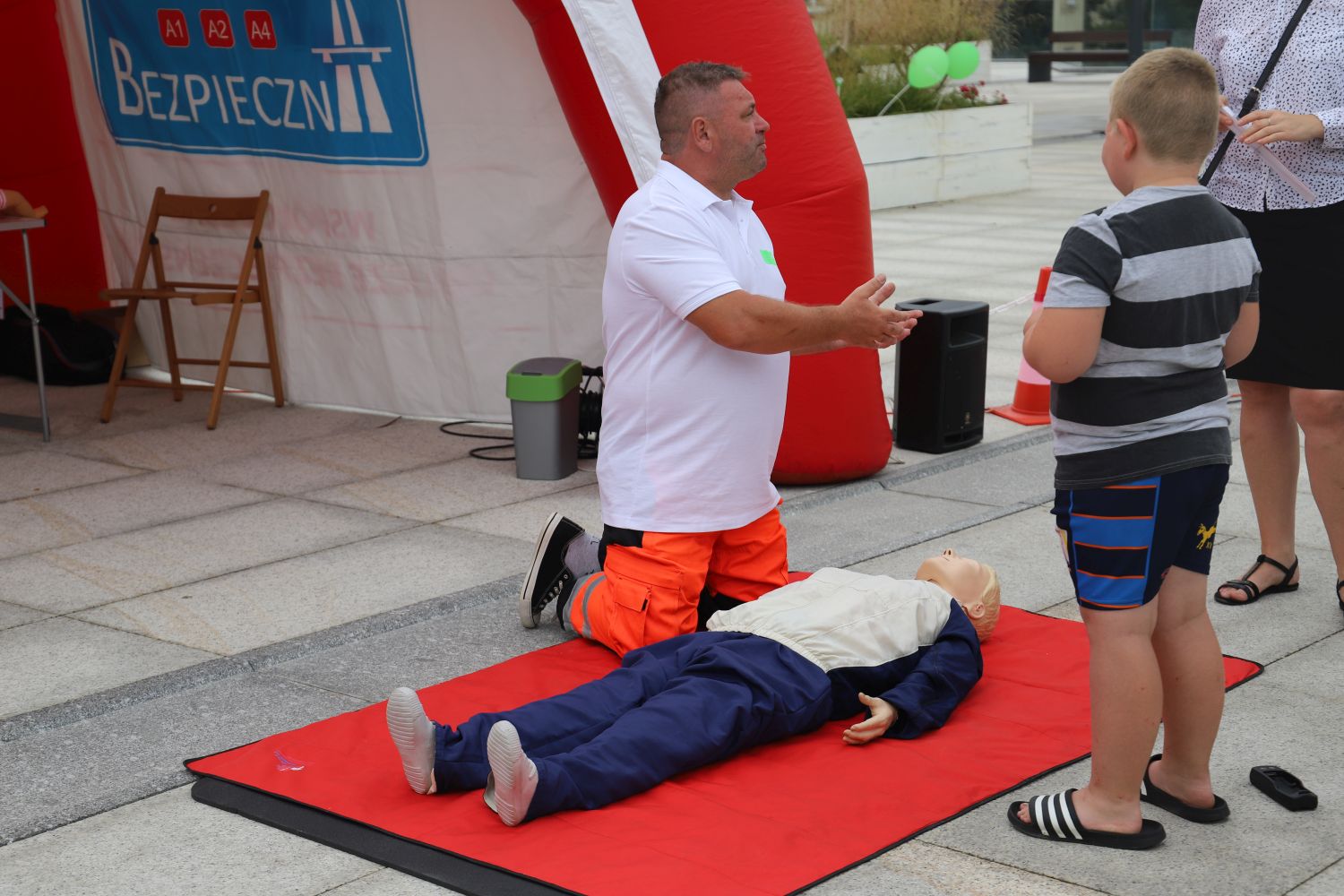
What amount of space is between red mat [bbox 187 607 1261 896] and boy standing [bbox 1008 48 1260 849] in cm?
36

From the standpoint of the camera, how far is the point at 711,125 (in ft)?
13.4

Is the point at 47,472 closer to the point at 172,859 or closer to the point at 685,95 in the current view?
the point at 685,95

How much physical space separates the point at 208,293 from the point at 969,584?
4.55 meters

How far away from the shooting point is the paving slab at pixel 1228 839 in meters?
2.88

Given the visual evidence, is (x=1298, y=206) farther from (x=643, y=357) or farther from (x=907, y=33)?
(x=907, y=33)

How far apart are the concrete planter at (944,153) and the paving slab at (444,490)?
10175mm

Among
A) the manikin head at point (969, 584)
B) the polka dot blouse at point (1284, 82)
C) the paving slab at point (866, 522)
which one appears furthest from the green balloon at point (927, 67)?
the manikin head at point (969, 584)

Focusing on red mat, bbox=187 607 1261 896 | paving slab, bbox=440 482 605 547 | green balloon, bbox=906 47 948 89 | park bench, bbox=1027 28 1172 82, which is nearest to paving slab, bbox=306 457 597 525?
paving slab, bbox=440 482 605 547

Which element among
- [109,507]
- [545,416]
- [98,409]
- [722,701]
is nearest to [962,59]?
[98,409]

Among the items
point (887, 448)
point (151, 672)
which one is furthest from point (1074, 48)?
point (151, 672)

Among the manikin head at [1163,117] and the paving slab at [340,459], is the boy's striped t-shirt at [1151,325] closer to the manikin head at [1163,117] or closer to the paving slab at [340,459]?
the manikin head at [1163,117]

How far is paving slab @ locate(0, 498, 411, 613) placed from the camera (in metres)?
4.95

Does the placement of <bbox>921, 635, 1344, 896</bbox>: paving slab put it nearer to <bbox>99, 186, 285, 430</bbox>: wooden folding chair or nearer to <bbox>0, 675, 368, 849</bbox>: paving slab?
<bbox>0, 675, 368, 849</bbox>: paving slab

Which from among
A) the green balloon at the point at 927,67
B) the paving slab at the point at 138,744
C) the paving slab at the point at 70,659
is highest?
the green balloon at the point at 927,67
